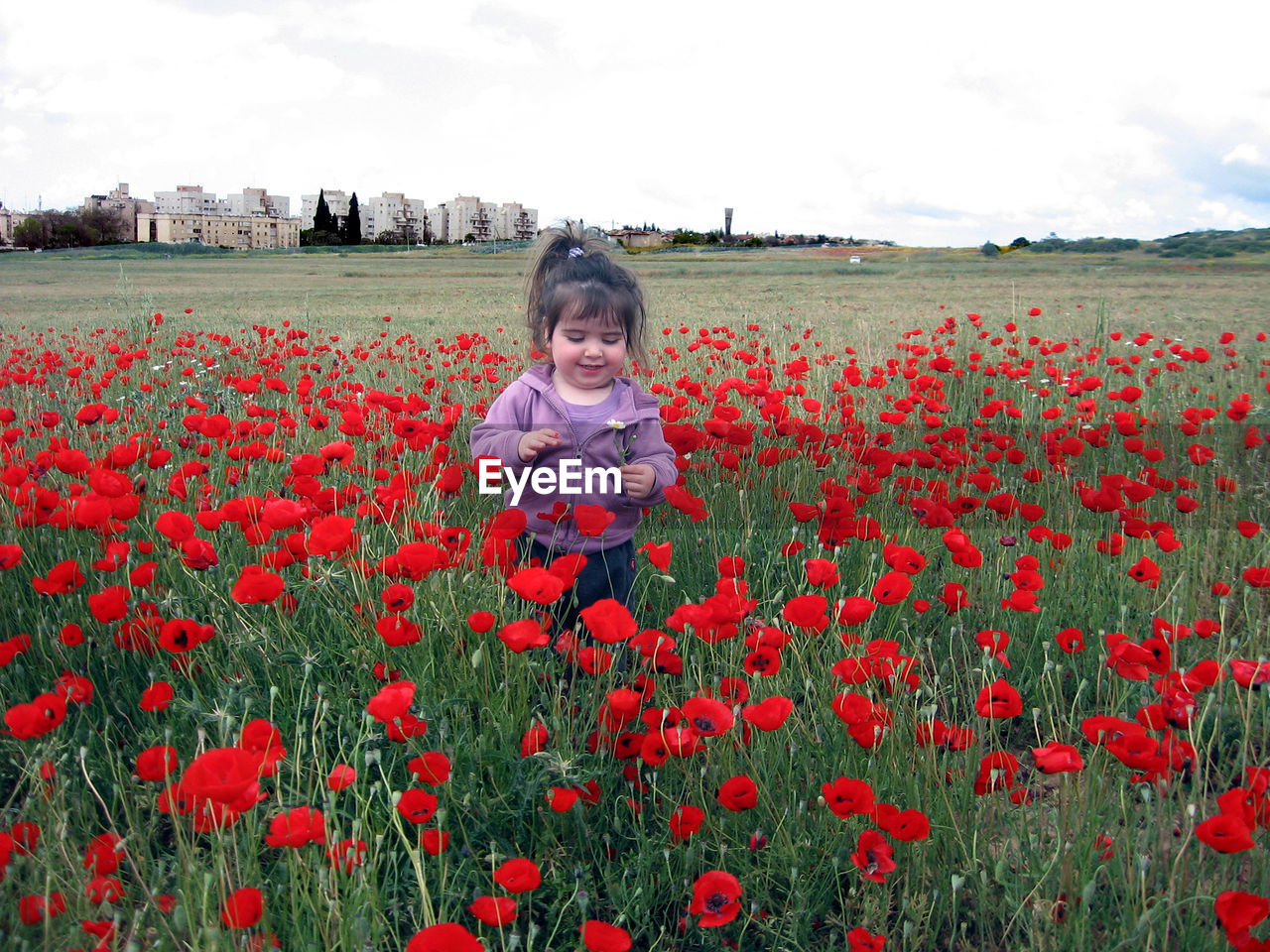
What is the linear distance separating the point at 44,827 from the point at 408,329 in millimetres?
9094

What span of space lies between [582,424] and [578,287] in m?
0.44

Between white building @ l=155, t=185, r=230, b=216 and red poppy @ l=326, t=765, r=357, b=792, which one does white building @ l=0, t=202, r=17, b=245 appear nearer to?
red poppy @ l=326, t=765, r=357, b=792

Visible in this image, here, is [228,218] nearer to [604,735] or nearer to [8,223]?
[8,223]

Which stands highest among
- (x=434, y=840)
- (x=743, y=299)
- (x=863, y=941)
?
(x=743, y=299)

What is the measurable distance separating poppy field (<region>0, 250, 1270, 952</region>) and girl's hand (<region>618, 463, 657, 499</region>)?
244mm

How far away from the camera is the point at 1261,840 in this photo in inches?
62.9

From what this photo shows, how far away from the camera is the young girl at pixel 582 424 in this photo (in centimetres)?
267

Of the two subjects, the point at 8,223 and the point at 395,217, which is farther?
the point at 395,217

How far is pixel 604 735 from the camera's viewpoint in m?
1.75

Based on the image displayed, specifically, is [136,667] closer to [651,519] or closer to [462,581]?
[462,581]

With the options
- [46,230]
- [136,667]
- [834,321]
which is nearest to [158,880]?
[136,667]

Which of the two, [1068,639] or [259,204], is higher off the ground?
[259,204]

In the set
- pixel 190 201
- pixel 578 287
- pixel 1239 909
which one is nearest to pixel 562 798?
pixel 1239 909

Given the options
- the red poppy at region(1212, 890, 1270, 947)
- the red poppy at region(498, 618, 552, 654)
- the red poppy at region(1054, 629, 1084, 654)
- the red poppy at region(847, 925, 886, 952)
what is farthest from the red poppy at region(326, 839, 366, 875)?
the red poppy at region(1054, 629, 1084, 654)
